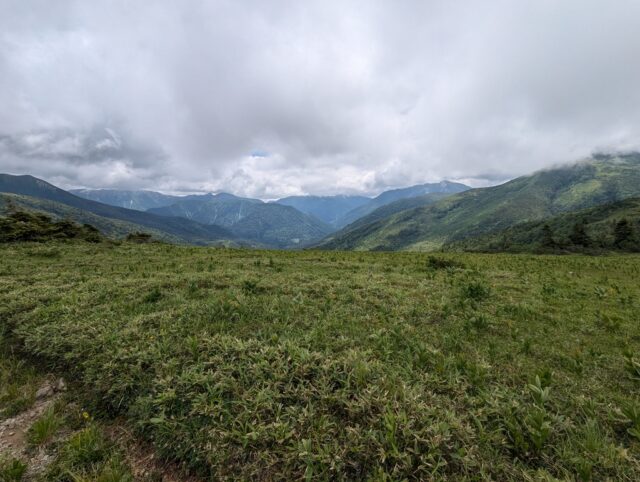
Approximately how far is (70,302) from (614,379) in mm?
15923

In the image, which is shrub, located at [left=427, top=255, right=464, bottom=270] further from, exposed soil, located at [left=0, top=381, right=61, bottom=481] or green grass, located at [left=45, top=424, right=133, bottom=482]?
exposed soil, located at [left=0, top=381, right=61, bottom=481]

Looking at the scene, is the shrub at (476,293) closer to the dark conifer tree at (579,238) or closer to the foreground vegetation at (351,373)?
the foreground vegetation at (351,373)

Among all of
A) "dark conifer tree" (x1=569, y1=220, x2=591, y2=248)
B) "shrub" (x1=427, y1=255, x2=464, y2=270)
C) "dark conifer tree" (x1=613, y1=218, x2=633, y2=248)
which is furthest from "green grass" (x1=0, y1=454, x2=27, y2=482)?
"dark conifer tree" (x1=613, y1=218, x2=633, y2=248)

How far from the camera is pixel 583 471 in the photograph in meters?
4.08

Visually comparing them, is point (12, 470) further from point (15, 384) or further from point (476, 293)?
point (476, 293)

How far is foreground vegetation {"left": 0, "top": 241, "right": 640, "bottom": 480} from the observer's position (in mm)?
4434

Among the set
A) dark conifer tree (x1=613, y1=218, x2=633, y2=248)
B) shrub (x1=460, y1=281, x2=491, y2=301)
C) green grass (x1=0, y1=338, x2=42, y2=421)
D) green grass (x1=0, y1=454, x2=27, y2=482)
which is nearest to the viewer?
green grass (x1=0, y1=454, x2=27, y2=482)

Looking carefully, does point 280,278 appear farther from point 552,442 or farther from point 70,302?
point 552,442

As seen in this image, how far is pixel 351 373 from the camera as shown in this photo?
5.90 meters

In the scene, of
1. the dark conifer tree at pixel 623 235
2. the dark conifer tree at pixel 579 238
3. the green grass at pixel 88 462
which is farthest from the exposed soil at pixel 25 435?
the dark conifer tree at pixel 623 235

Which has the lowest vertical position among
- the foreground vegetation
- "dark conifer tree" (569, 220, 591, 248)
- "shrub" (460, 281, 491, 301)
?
the foreground vegetation

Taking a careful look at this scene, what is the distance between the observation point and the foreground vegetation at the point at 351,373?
14.5ft

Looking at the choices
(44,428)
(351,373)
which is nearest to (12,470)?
(44,428)

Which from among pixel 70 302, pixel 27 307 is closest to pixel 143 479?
pixel 70 302
